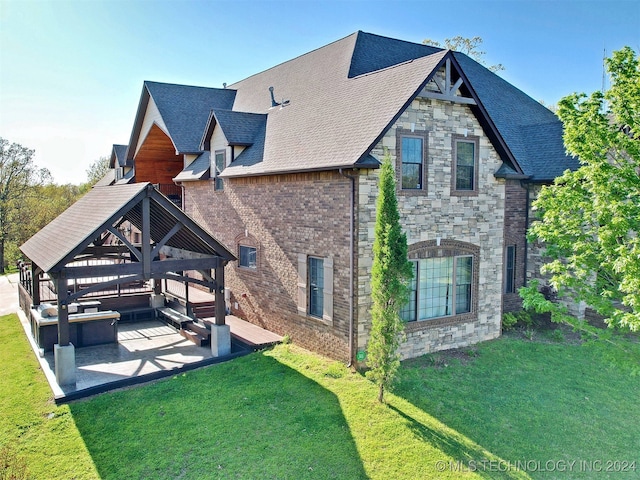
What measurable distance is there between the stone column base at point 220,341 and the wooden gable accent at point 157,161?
1289 cm

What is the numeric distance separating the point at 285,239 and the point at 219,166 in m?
5.62

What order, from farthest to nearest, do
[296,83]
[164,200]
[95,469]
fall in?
[296,83]
[164,200]
[95,469]

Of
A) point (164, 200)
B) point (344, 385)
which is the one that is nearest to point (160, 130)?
point (164, 200)

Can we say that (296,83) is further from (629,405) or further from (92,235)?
(629,405)

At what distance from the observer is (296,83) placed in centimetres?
1881

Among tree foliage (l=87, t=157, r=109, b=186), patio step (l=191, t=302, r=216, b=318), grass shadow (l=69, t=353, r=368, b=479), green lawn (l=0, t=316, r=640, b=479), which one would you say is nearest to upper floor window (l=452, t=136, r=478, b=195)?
green lawn (l=0, t=316, r=640, b=479)

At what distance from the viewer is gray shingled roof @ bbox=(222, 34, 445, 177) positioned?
1146cm

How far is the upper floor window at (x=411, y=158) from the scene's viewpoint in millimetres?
11766

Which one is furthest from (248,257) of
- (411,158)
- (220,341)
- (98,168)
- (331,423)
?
(98,168)

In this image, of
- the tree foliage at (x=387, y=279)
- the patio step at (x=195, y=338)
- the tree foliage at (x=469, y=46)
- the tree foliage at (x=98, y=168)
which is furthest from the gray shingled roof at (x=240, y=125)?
the tree foliage at (x=98, y=168)

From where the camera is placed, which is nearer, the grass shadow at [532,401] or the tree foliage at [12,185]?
the grass shadow at [532,401]

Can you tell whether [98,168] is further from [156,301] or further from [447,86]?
[447,86]

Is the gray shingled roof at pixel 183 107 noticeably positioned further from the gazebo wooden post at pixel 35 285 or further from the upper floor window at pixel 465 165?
the upper floor window at pixel 465 165

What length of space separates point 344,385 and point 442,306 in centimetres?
402
